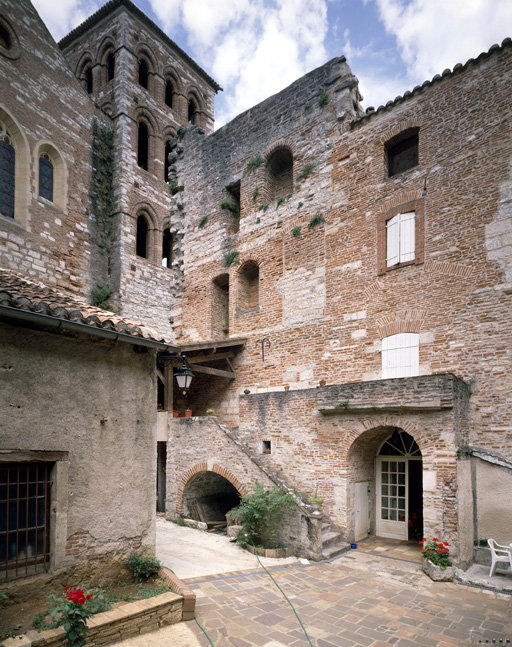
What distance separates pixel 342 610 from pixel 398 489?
4482 mm

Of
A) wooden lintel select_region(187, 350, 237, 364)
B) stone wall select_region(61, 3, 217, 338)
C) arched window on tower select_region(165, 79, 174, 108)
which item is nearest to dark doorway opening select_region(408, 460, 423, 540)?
wooden lintel select_region(187, 350, 237, 364)

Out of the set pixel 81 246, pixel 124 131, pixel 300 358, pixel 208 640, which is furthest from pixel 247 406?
pixel 124 131

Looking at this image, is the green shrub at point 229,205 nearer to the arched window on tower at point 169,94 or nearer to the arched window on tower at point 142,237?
the arched window on tower at point 142,237

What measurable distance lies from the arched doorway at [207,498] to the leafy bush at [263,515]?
224cm

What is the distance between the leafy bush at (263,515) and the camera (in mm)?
8688

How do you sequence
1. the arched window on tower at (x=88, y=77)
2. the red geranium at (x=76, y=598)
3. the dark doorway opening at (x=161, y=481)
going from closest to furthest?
the red geranium at (x=76, y=598) < the dark doorway opening at (x=161, y=481) < the arched window on tower at (x=88, y=77)

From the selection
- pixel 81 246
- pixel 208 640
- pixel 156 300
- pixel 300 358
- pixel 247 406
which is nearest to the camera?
pixel 208 640

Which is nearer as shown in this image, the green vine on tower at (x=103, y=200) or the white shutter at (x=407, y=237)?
the white shutter at (x=407, y=237)

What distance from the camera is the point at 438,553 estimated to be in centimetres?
741

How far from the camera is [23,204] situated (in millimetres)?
14375

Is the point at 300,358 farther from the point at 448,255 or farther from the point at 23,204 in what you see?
the point at 23,204

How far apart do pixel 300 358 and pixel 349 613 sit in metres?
6.92

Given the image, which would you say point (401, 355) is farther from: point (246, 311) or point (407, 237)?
point (246, 311)

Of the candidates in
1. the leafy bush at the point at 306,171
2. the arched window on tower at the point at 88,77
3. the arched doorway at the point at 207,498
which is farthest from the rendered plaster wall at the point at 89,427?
the arched window on tower at the point at 88,77
